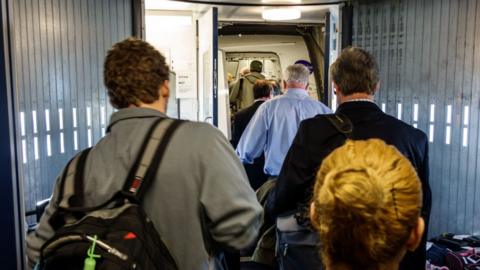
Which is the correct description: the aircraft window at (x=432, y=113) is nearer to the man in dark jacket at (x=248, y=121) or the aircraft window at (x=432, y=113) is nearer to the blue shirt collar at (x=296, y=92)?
the blue shirt collar at (x=296, y=92)

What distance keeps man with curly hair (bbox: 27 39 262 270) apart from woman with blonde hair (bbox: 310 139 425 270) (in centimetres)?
60

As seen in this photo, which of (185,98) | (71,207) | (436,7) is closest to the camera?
(71,207)

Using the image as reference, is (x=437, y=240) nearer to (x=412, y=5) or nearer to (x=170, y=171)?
(x=412, y=5)

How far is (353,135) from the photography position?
2.04 m

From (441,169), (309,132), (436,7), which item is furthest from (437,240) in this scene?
(309,132)

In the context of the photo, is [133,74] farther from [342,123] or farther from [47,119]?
[47,119]

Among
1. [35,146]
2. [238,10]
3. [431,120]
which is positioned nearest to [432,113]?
[431,120]

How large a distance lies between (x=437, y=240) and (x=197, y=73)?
325 cm

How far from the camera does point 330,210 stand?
900mm

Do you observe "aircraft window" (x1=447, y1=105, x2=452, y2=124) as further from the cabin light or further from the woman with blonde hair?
the woman with blonde hair

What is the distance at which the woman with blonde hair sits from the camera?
0.87 m

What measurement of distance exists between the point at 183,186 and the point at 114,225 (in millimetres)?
255

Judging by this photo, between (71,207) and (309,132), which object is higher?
(309,132)

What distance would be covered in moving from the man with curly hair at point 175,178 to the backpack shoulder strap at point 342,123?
63cm
